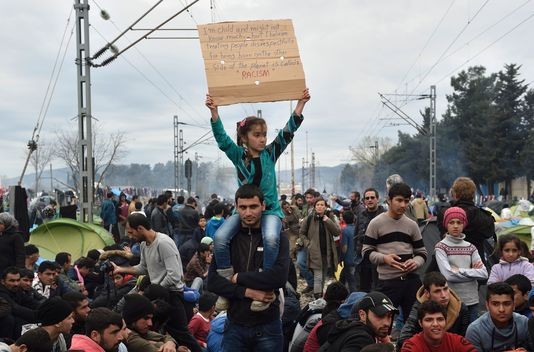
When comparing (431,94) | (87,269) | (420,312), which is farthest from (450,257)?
(431,94)

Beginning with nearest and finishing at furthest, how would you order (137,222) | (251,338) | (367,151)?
1. (251,338)
2. (137,222)
3. (367,151)

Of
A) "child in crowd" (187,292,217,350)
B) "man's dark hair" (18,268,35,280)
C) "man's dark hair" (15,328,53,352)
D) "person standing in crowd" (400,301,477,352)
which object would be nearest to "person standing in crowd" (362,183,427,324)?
"person standing in crowd" (400,301,477,352)

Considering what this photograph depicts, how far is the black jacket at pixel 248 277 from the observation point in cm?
429

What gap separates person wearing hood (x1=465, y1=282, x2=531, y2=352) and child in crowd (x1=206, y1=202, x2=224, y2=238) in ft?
24.1

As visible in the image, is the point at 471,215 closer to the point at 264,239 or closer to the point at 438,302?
the point at 438,302

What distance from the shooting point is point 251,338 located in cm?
438

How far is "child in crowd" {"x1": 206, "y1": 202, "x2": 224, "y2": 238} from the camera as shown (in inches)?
504

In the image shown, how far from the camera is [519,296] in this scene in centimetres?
620

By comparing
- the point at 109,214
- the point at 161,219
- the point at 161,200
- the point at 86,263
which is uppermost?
the point at 161,200

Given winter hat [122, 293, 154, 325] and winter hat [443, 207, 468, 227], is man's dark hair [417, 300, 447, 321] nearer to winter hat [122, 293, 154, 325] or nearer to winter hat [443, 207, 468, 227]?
winter hat [443, 207, 468, 227]

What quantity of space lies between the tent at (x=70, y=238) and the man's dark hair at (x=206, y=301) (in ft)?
25.3

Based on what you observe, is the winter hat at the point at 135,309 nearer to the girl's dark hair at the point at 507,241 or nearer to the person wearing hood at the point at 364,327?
the person wearing hood at the point at 364,327

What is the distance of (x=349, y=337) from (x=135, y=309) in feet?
6.82

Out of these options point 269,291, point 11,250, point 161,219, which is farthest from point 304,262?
A: point 269,291
